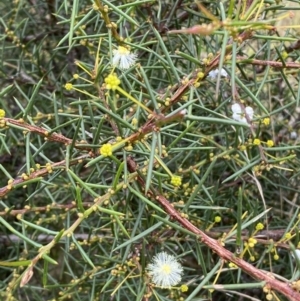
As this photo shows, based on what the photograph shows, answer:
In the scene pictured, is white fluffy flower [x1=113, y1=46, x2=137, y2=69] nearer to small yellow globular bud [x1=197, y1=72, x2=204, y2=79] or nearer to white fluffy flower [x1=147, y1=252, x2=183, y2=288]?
small yellow globular bud [x1=197, y1=72, x2=204, y2=79]

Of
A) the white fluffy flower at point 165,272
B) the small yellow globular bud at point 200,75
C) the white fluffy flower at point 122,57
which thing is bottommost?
the white fluffy flower at point 165,272

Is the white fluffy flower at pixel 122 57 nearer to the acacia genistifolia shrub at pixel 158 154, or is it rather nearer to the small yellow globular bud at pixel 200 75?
the acacia genistifolia shrub at pixel 158 154

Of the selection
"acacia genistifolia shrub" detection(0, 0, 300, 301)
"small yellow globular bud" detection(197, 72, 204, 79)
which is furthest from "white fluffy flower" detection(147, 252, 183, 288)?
"small yellow globular bud" detection(197, 72, 204, 79)

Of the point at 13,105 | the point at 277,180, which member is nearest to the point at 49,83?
the point at 13,105

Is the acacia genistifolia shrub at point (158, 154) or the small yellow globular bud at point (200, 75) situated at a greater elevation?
the small yellow globular bud at point (200, 75)

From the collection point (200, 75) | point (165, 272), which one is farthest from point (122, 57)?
point (165, 272)

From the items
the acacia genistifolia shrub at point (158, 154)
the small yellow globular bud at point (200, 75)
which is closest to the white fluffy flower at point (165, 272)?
the acacia genistifolia shrub at point (158, 154)

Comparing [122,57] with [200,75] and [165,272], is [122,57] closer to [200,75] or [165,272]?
[200,75]
